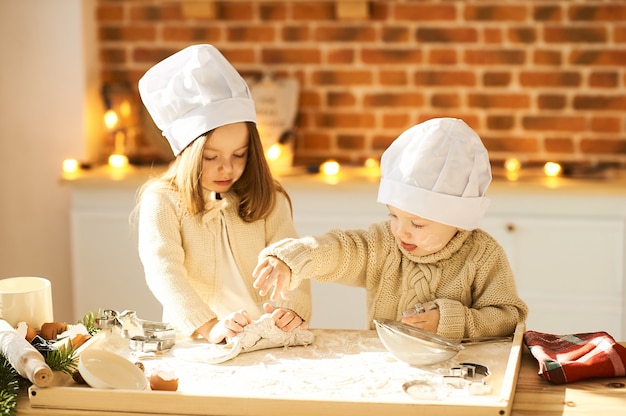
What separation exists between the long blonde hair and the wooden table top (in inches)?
27.0

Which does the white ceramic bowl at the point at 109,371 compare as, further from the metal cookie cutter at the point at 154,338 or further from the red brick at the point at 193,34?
the red brick at the point at 193,34

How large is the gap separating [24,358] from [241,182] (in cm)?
77

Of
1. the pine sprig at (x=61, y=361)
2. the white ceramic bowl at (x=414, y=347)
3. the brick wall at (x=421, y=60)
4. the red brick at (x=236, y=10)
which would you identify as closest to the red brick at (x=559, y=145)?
the brick wall at (x=421, y=60)

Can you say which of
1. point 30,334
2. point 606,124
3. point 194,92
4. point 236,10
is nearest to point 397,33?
point 236,10

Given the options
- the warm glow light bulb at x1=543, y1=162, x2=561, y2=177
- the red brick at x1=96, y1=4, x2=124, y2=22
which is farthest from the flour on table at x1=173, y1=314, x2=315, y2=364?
the red brick at x1=96, y1=4, x2=124, y2=22

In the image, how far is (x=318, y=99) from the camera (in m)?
3.58

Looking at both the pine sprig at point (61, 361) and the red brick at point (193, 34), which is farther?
the red brick at point (193, 34)

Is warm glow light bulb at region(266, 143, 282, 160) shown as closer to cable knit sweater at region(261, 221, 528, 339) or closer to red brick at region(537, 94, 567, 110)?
red brick at region(537, 94, 567, 110)

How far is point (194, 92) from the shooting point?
200 centimetres

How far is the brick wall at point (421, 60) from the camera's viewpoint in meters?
3.44

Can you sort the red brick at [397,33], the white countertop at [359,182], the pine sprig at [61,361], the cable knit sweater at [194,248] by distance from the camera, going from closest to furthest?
the pine sprig at [61,361], the cable knit sweater at [194,248], the white countertop at [359,182], the red brick at [397,33]

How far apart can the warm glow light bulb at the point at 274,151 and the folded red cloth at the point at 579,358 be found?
187 cm

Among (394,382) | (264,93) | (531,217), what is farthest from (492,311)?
(264,93)

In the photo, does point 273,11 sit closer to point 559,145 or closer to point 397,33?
point 397,33
